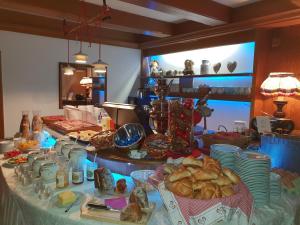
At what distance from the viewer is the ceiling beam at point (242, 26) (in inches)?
118

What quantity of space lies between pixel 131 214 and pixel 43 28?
4289mm

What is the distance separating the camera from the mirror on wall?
182 inches

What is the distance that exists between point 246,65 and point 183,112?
9.15ft

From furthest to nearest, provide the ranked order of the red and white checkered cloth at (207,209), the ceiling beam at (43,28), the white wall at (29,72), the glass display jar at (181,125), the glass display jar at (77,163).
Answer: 1. the white wall at (29,72)
2. the ceiling beam at (43,28)
3. the glass display jar at (181,125)
4. the glass display jar at (77,163)
5. the red and white checkered cloth at (207,209)

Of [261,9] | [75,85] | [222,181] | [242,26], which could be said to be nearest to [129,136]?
[222,181]

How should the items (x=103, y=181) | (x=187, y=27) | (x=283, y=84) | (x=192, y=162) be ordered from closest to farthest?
(x=192, y=162) < (x=103, y=181) < (x=283, y=84) < (x=187, y=27)

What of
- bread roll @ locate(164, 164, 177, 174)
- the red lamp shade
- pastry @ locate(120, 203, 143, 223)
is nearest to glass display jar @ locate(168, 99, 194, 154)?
bread roll @ locate(164, 164, 177, 174)

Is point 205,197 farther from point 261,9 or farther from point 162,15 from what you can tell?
point 162,15

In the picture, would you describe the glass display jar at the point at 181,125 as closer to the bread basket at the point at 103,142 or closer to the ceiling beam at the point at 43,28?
the bread basket at the point at 103,142

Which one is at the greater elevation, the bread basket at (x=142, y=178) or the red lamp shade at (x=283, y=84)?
the red lamp shade at (x=283, y=84)

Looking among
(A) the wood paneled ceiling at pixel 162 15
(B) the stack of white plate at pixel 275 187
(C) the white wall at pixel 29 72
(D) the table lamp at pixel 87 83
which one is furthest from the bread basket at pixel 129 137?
(D) the table lamp at pixel 87 83

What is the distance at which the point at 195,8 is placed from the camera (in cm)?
316

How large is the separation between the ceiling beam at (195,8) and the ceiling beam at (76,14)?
977 mm

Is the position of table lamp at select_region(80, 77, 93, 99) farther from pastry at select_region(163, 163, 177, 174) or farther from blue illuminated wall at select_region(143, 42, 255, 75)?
pastry at select_region(163, 163, 177, 174)
